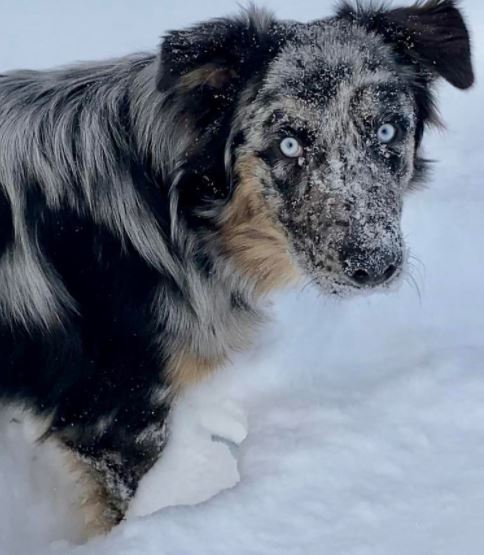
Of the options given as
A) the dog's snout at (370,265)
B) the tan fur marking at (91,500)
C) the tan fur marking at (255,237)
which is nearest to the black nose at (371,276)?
the dog's snout at (370,265)

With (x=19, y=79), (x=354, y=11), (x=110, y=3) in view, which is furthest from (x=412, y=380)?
(x=110, y=3)

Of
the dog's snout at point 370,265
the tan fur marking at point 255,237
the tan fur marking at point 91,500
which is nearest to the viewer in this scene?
the dog's snout at point 370,265

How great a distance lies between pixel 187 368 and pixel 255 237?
0.58 m

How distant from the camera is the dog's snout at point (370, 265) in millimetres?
2955

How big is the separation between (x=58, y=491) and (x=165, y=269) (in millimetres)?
1278

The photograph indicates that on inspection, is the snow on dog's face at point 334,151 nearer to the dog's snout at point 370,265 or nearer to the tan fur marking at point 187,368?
the dog's snout at point 370,265

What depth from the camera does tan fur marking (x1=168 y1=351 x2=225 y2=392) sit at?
348cm

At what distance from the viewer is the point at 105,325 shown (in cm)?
341

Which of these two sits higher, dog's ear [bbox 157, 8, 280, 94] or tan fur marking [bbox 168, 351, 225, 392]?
dog's ear [bbox 157, 8, 280, 94]

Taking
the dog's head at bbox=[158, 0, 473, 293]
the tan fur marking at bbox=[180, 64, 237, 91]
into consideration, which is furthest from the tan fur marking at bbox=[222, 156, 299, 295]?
the tan fur marking at bbox=[180, 64, 237, 91]

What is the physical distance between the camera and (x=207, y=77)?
3164 mm

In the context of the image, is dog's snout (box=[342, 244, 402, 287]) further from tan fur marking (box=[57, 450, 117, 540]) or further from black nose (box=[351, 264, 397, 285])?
tan fur marking (box=[57, 450, 117, 540])

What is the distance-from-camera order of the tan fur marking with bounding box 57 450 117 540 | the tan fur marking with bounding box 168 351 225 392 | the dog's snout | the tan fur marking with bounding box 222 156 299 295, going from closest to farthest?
the dog's snout < the tan fur marking with bounding box 222 156 299 295 < the tan fur marking with bounding box 168 351 225 392 < the tan fur marking with bounding box 57 450 117 540

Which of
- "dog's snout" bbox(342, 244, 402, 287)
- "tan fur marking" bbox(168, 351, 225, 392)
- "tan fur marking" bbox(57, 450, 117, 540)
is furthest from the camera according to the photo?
"tan fur marking" bbox(57, 450, 117, 540)
